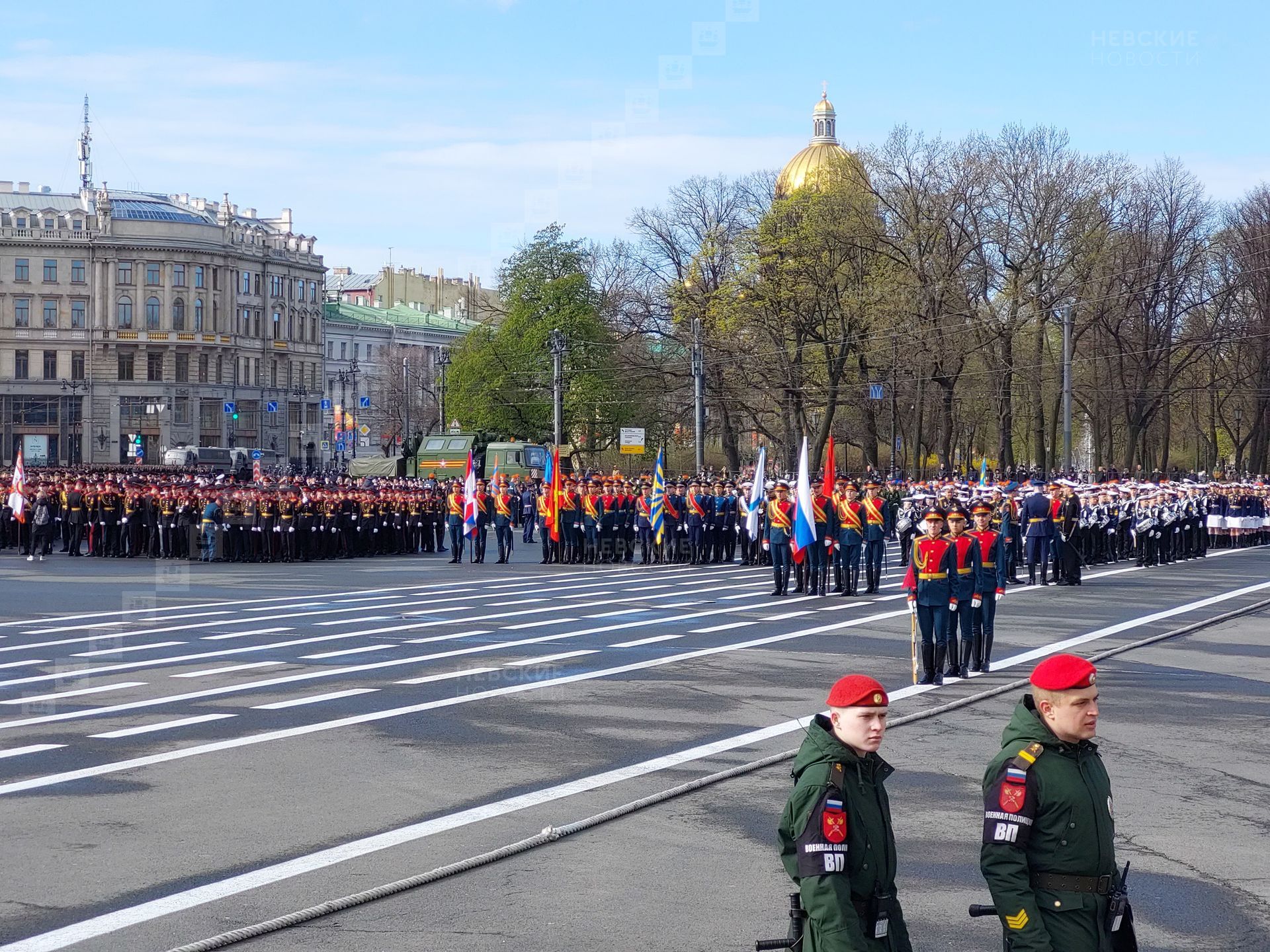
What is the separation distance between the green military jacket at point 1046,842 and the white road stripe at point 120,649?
14.6 metres

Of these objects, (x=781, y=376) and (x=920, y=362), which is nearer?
(x=920, y=362)

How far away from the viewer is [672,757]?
11.4 m

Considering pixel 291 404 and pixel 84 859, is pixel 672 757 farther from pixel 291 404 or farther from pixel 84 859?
pixel 291 404

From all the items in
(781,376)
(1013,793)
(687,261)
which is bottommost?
(1013,793)

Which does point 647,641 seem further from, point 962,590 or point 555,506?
point 555,506

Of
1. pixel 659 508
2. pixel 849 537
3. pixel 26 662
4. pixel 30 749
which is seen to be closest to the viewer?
pixel 30 749

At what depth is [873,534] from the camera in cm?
2669

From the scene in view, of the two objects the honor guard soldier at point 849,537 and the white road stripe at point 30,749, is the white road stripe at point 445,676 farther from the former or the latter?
the honor guard soldier at point 849,537

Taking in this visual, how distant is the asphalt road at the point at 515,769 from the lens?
24.8ft

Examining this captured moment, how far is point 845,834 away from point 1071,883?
2.39ft

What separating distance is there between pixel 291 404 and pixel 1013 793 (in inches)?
5146

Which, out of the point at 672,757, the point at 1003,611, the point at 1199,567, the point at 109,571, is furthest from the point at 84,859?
the point at 1199,567

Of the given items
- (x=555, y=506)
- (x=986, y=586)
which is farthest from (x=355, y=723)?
(x=555, y=506)

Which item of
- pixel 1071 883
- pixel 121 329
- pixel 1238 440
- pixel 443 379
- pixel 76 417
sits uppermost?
pixel 121 329
